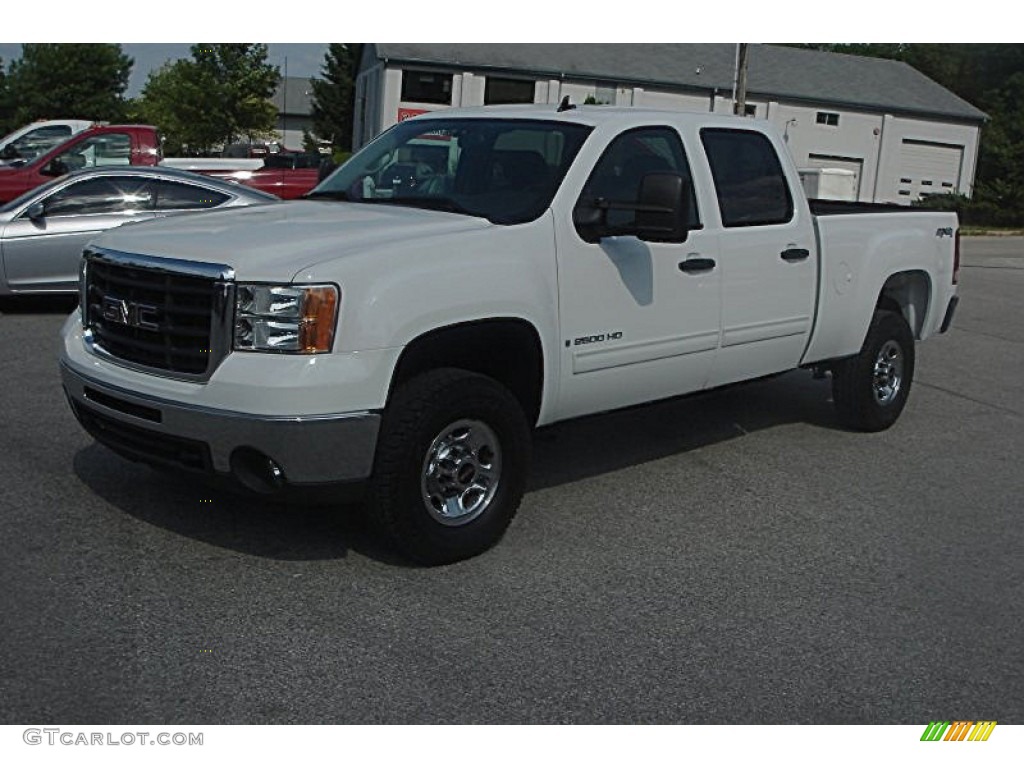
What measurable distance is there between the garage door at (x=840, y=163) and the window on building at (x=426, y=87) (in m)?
14.7

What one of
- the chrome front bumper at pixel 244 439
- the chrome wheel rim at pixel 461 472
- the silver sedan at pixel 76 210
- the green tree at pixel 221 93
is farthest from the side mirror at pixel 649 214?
the green tree at pixel 221 93

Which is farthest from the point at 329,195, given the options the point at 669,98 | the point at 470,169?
the point at 669,98

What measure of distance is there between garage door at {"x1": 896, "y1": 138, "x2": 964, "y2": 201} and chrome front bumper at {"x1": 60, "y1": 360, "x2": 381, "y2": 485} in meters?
47.7

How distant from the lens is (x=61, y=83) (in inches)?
2771

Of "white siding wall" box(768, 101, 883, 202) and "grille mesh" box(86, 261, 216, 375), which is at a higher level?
"white siding wall" box(768, 101, 883, 202)

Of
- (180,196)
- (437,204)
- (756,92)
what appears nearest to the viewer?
(437,204)

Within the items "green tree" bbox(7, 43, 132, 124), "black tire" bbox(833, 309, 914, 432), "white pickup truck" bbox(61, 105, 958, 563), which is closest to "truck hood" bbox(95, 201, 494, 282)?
"white pickup truck" bbox(61, 105, 958, 563)

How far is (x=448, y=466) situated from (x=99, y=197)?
791 centimetres

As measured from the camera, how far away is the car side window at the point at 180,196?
1191 centimetres

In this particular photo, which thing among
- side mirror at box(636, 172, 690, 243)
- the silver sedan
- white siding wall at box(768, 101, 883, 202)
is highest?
white siding wall at box(768, 101, 883, 202)

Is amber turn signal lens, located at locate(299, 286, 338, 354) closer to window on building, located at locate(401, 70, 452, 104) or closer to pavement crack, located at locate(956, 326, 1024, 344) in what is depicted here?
pavement crack, located at locate(956, 326, 1024, 344)

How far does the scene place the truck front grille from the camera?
4.73 meters

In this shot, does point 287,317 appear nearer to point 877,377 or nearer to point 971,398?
point 877,377

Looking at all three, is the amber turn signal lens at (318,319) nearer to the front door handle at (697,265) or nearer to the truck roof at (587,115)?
the truck roof at (587,115)
